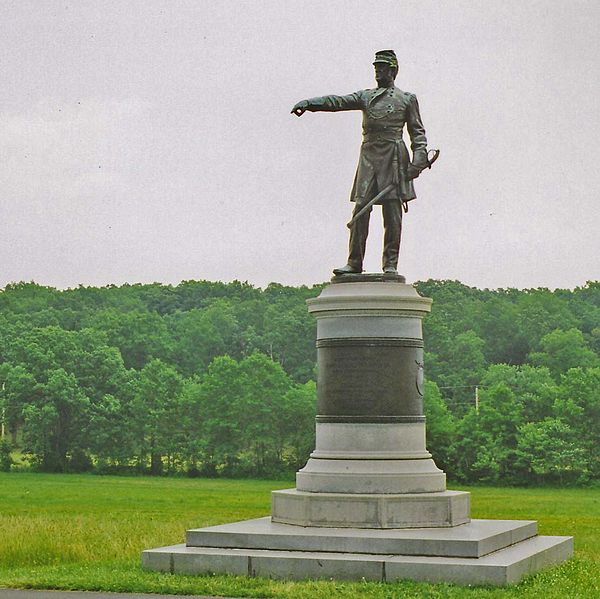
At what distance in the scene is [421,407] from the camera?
16531 millimetres

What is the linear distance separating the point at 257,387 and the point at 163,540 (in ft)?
145

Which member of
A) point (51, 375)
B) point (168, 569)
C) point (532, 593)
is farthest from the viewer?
point (51, 375)

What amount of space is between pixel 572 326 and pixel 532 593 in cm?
6685

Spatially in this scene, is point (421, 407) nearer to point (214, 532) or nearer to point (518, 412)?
point (214, 532)

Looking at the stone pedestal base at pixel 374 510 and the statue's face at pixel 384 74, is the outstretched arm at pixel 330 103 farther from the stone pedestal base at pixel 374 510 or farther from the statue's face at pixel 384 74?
the stone pedestal base at pixel 374 510

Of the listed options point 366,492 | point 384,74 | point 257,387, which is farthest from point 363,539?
point 257,387

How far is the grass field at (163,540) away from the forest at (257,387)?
31.5ft

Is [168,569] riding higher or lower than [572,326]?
lower

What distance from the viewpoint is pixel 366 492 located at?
51.7 feet

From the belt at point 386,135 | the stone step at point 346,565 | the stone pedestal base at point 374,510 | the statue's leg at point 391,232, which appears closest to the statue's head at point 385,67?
the belt at point 386,135

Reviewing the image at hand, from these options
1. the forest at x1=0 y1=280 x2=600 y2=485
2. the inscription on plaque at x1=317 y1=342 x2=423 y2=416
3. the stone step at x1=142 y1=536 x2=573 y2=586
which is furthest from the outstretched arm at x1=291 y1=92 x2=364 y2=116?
the forest at x1=0 y1=280 x2=600 y2=485

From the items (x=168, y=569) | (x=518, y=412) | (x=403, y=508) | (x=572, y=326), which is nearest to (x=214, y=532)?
(x=168, y=569)

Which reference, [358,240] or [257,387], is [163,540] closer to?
[358,240]

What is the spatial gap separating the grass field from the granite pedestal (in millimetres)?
465
